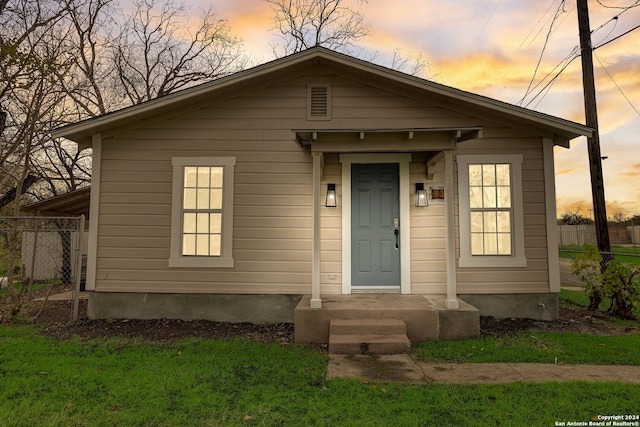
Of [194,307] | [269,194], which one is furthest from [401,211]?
[194,307]

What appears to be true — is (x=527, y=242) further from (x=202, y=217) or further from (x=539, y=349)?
(x=202, y=217)

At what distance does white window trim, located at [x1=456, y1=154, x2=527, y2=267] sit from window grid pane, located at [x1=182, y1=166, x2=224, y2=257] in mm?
4096

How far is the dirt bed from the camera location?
5289 mm

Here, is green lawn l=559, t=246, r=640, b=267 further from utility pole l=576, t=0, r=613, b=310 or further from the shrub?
utility pole l=576, t=0, r=613, b=310

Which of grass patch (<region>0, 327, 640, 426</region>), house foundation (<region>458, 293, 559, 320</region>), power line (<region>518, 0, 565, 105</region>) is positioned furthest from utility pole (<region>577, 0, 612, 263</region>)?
grass patch (<region>0, 327, 640, 426</region>)

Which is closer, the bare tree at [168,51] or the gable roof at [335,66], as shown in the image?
the gable roof at [335,66]

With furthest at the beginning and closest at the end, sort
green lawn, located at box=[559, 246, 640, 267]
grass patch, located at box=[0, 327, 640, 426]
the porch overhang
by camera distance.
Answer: green lawn, located at box=[559, 246, 640, 267], the porch overhang, grass patch, located at box=[0, 327, 640, 426]

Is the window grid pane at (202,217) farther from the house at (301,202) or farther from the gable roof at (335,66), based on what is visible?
the gable roof at (335,66)

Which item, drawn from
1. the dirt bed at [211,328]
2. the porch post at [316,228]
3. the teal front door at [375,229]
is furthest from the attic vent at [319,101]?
the dirt bed at [211,328]

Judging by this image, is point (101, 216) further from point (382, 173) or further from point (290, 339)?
point (382, 173)

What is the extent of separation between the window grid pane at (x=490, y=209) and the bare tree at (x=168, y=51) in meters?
13.2

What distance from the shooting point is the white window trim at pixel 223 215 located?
237 inches

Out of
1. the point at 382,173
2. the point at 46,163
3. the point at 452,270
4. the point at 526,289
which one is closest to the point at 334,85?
the point at 382,173

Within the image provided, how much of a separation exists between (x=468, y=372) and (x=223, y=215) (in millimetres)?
4266
